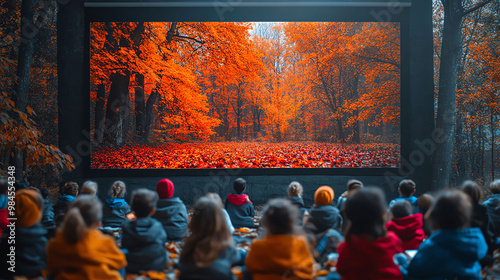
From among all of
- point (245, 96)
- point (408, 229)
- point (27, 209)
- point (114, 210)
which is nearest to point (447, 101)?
point (245, 96)

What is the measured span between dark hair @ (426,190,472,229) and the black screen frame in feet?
22.2

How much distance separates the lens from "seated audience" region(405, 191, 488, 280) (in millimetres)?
2994

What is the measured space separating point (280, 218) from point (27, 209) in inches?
103

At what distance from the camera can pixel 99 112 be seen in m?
9.95

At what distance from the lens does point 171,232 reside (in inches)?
214

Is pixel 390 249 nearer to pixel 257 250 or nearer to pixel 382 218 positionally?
pixel 382 218

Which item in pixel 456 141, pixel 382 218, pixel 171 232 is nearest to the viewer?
pixel 382 218

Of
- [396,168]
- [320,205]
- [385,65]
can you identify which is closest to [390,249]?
[320,205]

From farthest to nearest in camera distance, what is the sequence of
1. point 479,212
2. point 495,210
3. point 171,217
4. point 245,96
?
point 245,96 → point 171,217 → point 495,210 → point 479,212

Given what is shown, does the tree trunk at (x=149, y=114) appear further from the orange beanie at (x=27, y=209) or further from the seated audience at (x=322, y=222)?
the seated audience at (x=322, y=222)

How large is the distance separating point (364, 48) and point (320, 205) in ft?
23.5

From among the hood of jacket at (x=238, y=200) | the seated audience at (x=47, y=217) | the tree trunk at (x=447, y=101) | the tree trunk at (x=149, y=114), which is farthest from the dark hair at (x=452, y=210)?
the tree trunk at (x=149, y=114)

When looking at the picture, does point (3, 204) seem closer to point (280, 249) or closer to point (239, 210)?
point (239, 210)

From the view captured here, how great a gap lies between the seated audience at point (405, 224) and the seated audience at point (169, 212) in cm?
299
